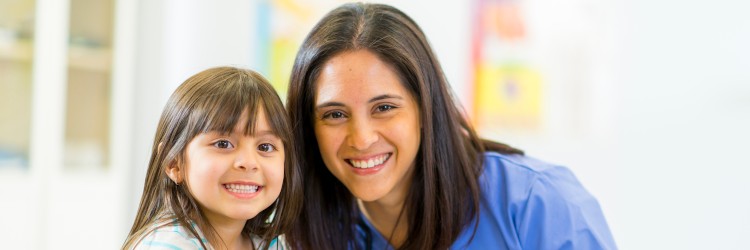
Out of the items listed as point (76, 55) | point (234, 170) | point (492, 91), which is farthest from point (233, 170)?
point (492, 91)

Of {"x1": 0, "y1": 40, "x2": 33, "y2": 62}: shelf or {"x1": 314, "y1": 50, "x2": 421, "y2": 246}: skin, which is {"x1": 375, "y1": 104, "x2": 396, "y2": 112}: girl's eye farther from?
{"x1": 0, "y1": 40, "x2": 33, "y2": 62}: shelf

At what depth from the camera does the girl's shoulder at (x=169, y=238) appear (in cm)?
119

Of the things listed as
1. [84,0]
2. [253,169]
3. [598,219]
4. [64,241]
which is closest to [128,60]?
[84,0]

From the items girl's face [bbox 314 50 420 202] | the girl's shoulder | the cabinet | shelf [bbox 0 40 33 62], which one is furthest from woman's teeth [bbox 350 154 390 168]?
shelf [bbox 0 40 33 62]

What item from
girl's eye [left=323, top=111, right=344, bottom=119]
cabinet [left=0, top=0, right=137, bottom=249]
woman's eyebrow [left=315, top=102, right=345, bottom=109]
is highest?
woman's eyebrow [left=315, top=102, right=345, bottom=109]

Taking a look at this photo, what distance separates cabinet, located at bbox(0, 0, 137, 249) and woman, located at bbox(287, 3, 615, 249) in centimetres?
150

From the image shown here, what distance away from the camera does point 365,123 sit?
136cm

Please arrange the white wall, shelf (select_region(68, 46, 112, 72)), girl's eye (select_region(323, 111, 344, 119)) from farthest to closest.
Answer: shelf (select_region(68, 46, 112, 72)) < the white wall < girl's eye (select_region(323, 111, 344, 119))

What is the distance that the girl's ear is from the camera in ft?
4.24

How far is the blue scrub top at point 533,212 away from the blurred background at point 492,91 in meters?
1.33

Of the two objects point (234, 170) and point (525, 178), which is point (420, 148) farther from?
point (234, 170)

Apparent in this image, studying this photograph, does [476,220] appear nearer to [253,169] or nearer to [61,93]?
[253,169]

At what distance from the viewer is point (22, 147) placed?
2.62m

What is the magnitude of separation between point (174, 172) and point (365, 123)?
36 centimetres
